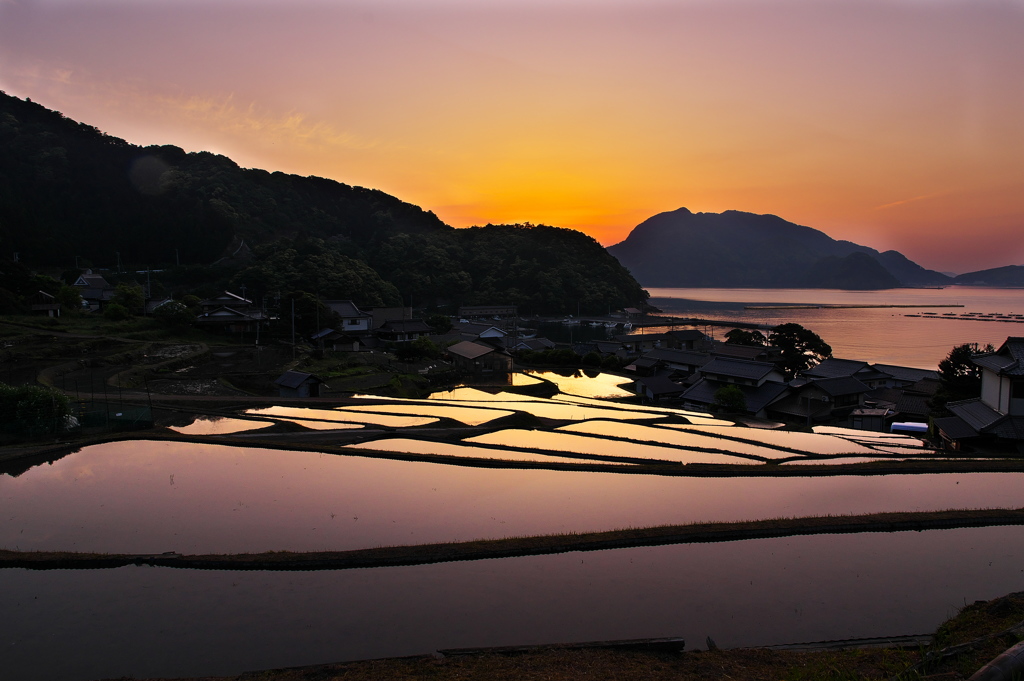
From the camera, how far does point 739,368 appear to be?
24.2 m

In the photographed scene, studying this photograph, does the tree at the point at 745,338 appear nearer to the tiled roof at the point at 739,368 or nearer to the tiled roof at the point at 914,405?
the tiled roof at the point at 914,405

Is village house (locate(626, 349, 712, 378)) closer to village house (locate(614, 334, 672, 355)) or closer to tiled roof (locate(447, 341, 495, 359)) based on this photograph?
village house (locate(614, 334, 672, 355))

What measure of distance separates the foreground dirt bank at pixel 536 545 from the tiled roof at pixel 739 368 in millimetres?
13965

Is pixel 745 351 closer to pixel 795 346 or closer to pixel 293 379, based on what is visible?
pixel 795 346

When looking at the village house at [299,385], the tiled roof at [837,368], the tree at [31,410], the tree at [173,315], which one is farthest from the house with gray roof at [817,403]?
the tree at [173,315]

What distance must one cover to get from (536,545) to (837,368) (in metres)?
27.8

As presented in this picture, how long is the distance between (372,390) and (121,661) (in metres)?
20.2

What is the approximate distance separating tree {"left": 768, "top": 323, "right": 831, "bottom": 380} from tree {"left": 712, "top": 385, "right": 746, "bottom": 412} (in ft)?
46.9

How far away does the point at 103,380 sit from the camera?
22.4 m

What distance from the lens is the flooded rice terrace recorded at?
634cm

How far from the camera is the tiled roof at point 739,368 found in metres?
23.5

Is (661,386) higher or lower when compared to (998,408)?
lower

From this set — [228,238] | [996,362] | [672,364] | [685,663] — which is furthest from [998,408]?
[228,238]

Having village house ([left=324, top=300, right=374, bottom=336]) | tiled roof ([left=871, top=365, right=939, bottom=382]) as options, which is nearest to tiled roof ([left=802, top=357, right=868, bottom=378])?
tiled roof ([left=871, top=365, right=939, bottom=382])
